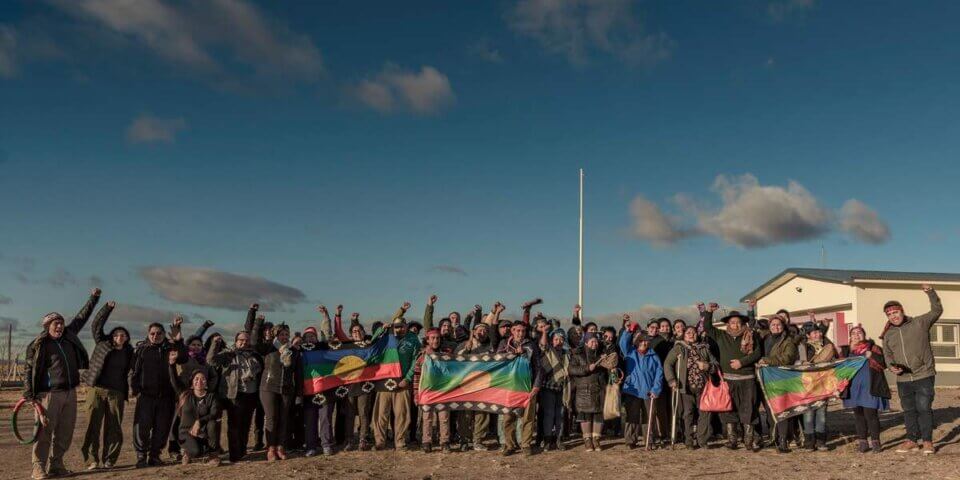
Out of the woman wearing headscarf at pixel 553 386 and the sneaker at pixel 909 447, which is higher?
the woman wearing headscarf at pixel 553 386

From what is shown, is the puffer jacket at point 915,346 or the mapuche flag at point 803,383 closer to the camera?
the puffer jacket at point 915,346

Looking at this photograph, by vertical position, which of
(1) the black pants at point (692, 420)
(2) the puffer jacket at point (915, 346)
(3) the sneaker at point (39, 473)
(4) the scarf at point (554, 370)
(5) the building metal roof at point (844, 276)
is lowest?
(3) the sneaker at point (39, 473)

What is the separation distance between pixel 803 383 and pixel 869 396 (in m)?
0.96

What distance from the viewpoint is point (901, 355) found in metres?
11.0

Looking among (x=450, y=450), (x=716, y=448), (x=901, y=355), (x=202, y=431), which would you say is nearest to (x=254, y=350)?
(x=202, y=431)

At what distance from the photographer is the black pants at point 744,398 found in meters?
11.4

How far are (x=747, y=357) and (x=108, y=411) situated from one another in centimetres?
995

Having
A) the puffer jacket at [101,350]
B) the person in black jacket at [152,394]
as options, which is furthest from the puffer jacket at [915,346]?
the puffer jacket at [101,350]

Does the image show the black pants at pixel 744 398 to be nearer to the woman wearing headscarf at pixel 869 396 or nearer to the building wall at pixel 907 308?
the woman wearing headscarf at pixel 869 396

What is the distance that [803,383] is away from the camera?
1169cm

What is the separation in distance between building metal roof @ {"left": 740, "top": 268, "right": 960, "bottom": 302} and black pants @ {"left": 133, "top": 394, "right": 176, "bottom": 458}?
25152 millimetres

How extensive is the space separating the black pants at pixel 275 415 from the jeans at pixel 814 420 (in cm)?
836

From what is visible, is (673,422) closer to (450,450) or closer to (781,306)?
(450,450)

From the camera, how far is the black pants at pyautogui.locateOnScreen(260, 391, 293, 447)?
10812mm
